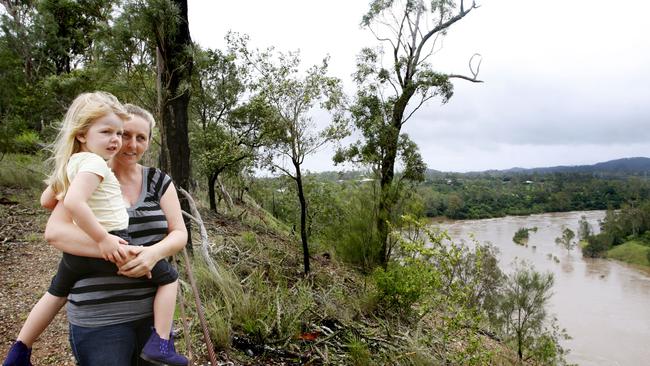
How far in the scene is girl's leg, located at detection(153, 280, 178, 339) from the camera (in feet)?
4.22

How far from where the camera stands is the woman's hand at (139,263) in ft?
3.84

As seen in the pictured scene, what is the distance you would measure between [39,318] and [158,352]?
0.43m

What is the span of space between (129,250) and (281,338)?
2975 millimetres

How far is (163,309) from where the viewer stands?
1297 millimetres

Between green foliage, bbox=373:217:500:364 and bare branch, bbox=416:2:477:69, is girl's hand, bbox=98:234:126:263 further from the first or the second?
bare branch, bbox=416:2:477:69

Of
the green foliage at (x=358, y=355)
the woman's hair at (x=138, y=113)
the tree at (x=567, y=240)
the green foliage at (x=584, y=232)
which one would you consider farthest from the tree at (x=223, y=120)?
the green foliage at (x=584, y=232)

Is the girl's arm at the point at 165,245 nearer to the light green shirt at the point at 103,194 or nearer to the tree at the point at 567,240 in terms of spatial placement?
the light green shirt at the point at 103,194

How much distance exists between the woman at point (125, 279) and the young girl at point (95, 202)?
0.12ft

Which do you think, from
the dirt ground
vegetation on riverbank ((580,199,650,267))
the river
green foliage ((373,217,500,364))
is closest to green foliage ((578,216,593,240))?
vegetation on riverbank ((580,199,650,267))

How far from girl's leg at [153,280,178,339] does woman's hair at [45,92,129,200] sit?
40 cm

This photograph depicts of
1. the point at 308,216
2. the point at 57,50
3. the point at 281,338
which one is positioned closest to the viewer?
the point at 281,338

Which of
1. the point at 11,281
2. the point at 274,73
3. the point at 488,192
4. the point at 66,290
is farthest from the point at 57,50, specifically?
the point at 488,192

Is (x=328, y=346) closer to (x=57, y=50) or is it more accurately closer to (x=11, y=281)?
(x=11, y=281)

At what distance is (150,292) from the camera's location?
51.1 inches
